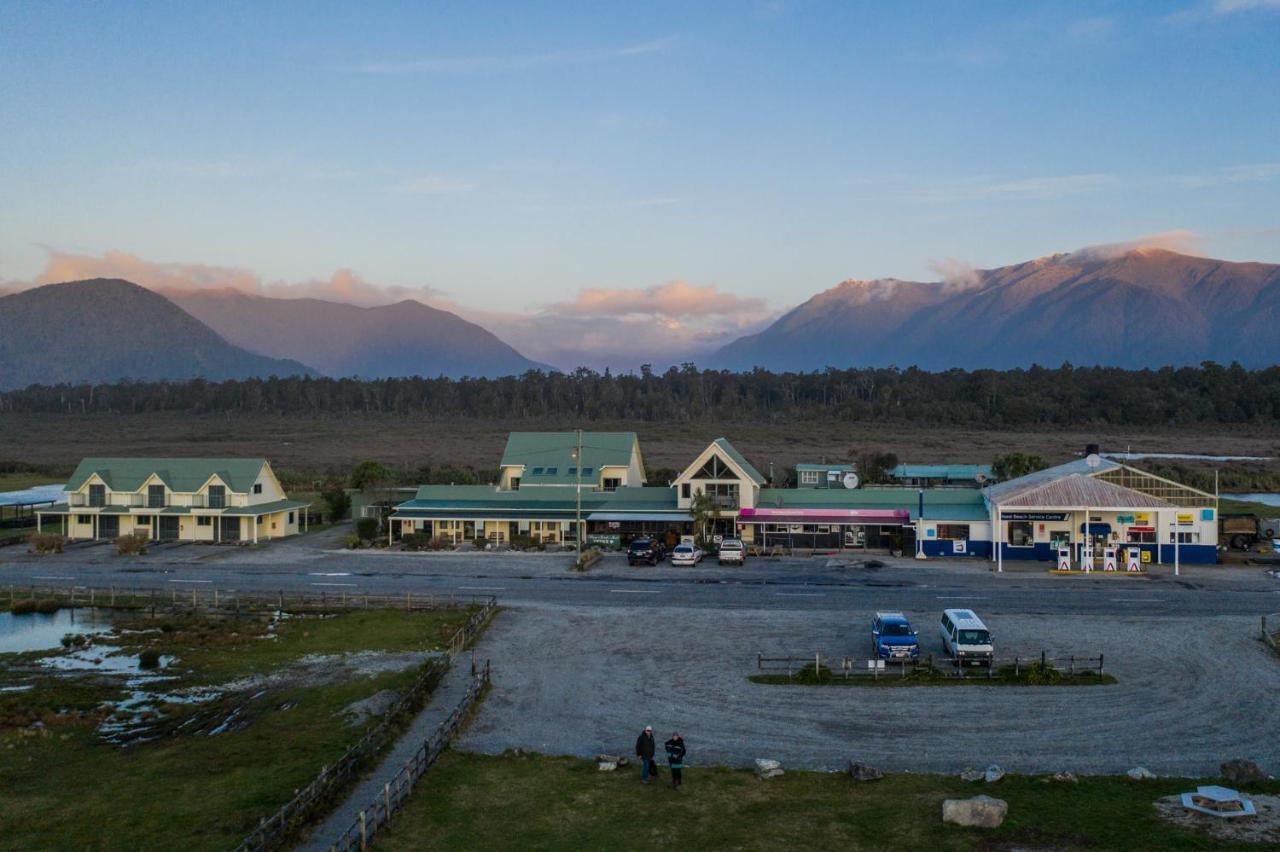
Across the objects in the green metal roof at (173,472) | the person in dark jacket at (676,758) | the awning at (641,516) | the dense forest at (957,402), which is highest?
the dense forest at (957,402)

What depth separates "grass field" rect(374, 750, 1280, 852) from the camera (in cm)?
1669

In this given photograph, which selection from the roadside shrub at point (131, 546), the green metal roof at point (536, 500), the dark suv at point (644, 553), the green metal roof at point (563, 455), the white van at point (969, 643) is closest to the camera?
the white van at point (969, 643)

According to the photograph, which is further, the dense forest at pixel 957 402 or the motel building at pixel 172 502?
the dense forest at pixel 957 402

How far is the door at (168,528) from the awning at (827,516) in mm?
34441

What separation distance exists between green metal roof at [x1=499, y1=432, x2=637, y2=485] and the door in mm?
20391

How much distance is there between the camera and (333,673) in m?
29.2

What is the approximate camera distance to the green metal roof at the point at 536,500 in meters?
56.8

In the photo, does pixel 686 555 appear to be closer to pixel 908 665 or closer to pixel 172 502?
pixel 908 665

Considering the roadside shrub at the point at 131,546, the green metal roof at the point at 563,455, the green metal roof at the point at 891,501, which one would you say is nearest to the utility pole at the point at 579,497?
the green metal roof at the point at 563,455

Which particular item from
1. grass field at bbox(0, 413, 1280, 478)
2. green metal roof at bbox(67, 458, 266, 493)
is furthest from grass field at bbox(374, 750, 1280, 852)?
grass field at bbox(0, 413, 1280, 478)

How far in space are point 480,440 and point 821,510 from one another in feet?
289

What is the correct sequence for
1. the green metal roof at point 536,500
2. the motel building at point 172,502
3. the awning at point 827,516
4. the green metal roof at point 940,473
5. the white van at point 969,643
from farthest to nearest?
the green metal roof at point 940,473, the motel building at point 172,502, the green metal roof at point 536,500, the awning at point 827,516, the white van at point 969,643

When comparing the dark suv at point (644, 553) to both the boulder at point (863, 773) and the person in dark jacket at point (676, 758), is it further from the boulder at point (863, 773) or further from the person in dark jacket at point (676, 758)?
the person in dark jacket at point (676, 758)

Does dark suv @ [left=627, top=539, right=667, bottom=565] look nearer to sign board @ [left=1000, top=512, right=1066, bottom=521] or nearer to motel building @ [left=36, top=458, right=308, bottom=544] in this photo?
sign board @ [left=1000, top=512, right=1066, bottom=521]
